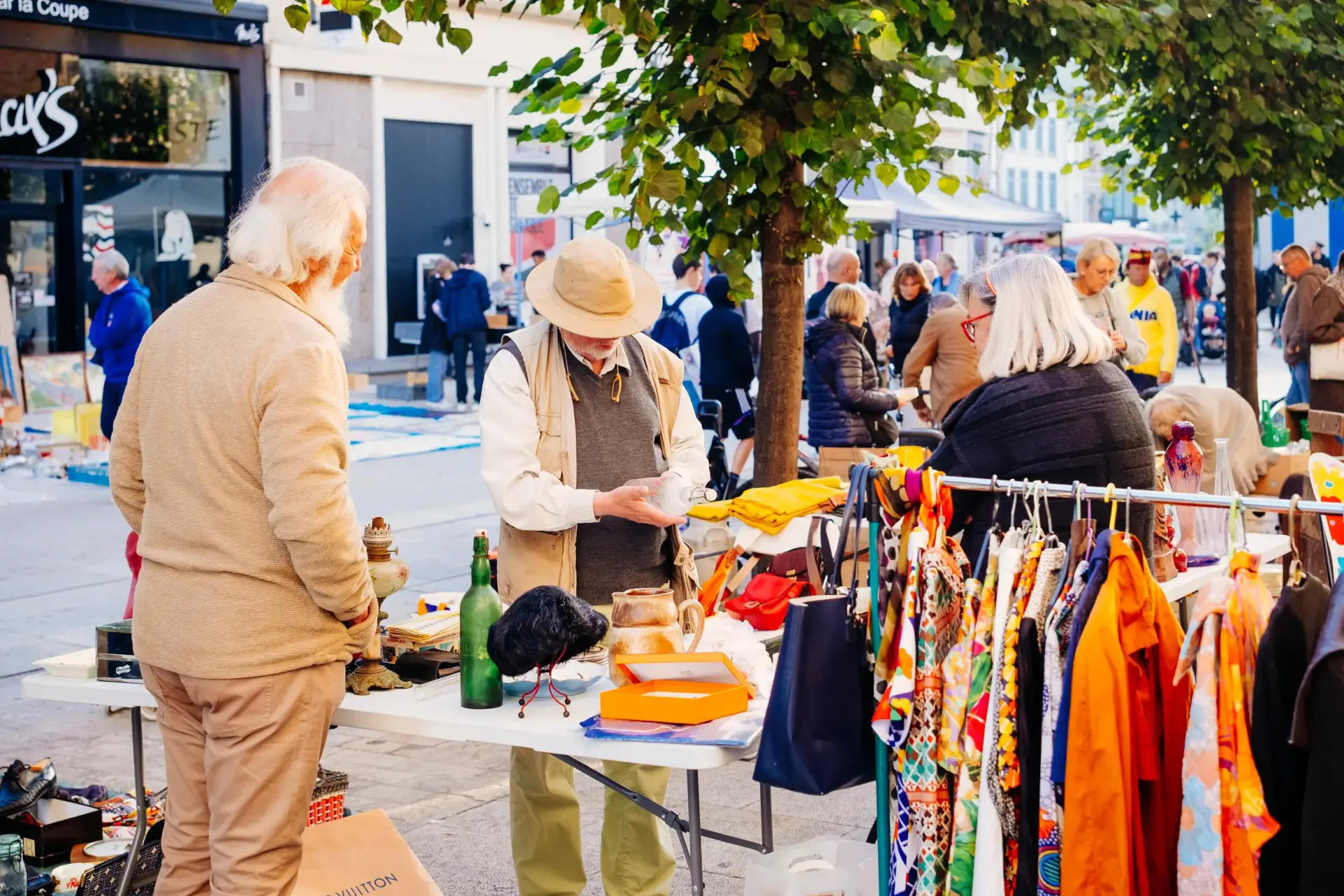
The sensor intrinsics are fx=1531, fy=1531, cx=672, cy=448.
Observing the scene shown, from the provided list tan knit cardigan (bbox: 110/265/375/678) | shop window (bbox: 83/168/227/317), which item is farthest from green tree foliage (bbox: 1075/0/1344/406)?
shop window (bbox: 83/168/227/317)

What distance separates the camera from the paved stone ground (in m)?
4.71

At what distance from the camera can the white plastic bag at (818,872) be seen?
10.6ft

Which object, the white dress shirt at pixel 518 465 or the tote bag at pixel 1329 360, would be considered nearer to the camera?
the white dress shirt at pixel 518 465

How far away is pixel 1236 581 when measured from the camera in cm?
259

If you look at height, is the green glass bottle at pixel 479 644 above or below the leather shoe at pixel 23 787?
above

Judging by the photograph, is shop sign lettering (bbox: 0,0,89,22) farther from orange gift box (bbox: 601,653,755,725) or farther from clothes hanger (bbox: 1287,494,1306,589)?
clothes hanger (bbox: 1287,494,1306,589)

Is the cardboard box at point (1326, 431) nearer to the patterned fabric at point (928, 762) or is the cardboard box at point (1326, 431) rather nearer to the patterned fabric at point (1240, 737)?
the patterned fabric at point (928, 762)

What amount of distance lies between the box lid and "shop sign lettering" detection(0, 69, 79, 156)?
13.6 metres

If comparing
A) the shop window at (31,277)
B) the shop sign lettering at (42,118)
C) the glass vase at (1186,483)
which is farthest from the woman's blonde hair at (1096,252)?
the shop window at (31,277)

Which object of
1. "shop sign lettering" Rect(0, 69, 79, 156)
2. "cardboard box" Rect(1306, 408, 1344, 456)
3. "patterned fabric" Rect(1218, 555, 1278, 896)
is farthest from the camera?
"shop sign lettering" Rect(0, 69, 79, 156)

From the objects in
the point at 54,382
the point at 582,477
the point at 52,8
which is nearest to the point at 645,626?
the point at 582,477

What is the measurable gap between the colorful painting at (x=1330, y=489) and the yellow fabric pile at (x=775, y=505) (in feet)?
3.86

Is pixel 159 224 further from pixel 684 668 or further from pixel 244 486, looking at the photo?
pixel 684 668

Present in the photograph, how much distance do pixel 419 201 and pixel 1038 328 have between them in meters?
18.2
